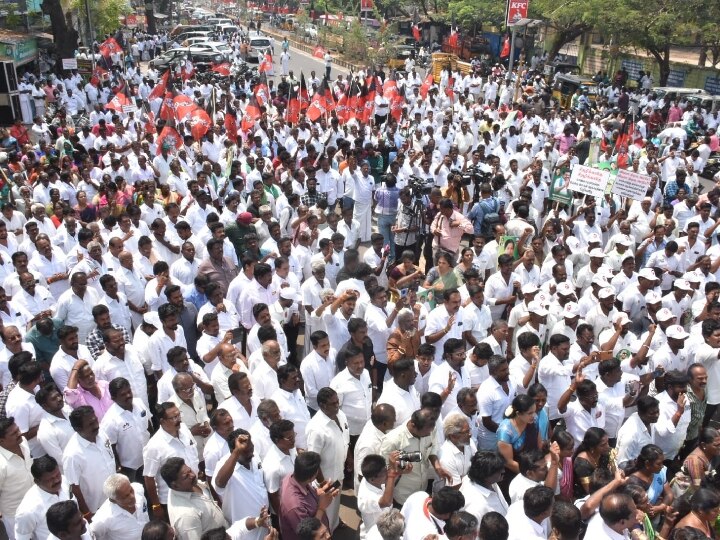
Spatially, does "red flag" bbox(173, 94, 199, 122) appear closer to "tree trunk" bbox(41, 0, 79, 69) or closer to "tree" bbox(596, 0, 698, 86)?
"tree trunk" bbox(41, 0, 79, 69)

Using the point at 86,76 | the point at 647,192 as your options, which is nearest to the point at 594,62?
the point at 86,76

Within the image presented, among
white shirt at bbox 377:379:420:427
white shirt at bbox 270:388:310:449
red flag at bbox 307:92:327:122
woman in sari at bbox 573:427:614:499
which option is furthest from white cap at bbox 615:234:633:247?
red flag at bbox 307:92:327:122

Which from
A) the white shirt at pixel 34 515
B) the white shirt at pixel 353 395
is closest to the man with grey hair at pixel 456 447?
the white shirt at pixel 353 395

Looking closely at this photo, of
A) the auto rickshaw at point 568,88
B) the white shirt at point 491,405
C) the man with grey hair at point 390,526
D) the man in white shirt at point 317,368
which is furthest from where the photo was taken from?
the auto rickshaw at point 568,88

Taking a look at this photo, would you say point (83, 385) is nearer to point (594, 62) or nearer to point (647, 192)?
point (647, 192)

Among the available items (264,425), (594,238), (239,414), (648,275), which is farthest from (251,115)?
(264,425)

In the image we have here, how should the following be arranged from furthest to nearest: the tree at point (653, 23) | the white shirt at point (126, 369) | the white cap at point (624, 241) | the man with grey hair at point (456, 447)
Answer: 1. the tree at point (653, 23)
2. the white cap at point (624, 241)
3. the white shirt at point (126, 369)
4. the man with grey hair at point (456, 447)

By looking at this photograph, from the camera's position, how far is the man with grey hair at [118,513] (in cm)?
387

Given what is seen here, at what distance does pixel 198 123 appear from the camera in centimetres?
1302

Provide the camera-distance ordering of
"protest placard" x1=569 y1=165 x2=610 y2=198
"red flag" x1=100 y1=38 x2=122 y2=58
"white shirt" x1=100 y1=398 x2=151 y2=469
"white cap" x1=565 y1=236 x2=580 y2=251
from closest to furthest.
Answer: "white shirt" x1=100 y1=398 x2=151 y2=469 → "white cap" x1=565 y1=236 x2=580 y2=251 → "protest placard" x1=569 y1=165 x2=610 y2=198 → "red flag" x1=100 y1=38 x2=122 y2=58

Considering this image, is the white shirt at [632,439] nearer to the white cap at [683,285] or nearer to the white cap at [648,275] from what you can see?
the white cap at [648,275]

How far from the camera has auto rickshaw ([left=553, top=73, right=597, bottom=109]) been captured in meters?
23.6

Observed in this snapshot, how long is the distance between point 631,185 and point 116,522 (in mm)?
8180

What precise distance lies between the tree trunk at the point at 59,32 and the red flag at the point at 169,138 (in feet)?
53.1
